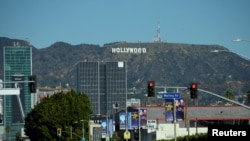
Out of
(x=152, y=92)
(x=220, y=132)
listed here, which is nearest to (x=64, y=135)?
(x=152, y=92)

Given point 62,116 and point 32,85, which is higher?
point 32,85

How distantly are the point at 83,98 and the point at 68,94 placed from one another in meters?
4.76

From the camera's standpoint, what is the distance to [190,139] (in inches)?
3917

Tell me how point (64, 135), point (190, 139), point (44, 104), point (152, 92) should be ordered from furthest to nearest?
1. point (44, 104)
2. point (64, 135)
3. point (190, 139)
4. point (152, 92)

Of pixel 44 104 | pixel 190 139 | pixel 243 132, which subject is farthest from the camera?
pixel 44 104

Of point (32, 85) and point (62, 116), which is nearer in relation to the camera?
point (32, 85)

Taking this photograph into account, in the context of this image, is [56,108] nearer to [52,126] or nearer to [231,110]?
[52,126]

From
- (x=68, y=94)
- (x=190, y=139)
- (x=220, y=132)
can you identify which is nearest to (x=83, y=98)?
(x=68, y=94)

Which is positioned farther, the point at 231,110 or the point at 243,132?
the point at 231,110

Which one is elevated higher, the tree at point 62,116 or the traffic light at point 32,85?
the traffic light at point 32,85

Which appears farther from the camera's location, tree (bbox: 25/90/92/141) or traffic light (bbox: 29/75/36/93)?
tree (bbox: 25/90/92/141)

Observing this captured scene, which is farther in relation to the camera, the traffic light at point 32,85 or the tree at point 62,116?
the tree at point 62,116

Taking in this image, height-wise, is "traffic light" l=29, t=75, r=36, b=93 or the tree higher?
"traffic light" l=29, t=75, r=36, b=93

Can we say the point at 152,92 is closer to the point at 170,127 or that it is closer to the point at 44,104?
the point at 170,127
